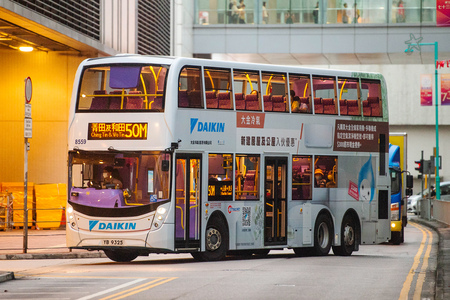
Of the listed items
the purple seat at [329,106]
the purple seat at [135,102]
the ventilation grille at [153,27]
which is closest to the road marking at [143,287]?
the purple seat at [135,102]

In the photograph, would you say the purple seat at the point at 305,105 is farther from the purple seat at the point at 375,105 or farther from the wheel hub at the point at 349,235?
the wheel hub at the point at 349,235

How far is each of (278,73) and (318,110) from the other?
1367 mm

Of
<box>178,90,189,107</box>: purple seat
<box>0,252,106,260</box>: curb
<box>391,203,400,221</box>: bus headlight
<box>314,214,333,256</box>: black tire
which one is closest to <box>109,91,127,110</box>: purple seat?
<box>178,90,189,107</box>: purple seat

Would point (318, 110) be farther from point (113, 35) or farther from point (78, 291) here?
point (113, 35)

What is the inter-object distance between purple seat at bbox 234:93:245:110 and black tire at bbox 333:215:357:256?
13.9 feet

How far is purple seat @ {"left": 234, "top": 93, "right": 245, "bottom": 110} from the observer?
18.4 meters

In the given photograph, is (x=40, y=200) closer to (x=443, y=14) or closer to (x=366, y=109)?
(x=366, y=109)

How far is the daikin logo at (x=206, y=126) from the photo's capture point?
687 inches

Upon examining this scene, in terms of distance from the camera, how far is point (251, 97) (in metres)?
18.7

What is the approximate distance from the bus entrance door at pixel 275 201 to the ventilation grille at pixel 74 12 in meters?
7.57

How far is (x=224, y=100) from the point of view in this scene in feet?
59.6

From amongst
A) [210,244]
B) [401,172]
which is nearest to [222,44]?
[401,172]

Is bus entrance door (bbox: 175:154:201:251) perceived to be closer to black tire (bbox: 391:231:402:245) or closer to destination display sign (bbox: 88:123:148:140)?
destination display sign (bbox: 88:123:148:140)

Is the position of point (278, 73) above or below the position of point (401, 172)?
above
